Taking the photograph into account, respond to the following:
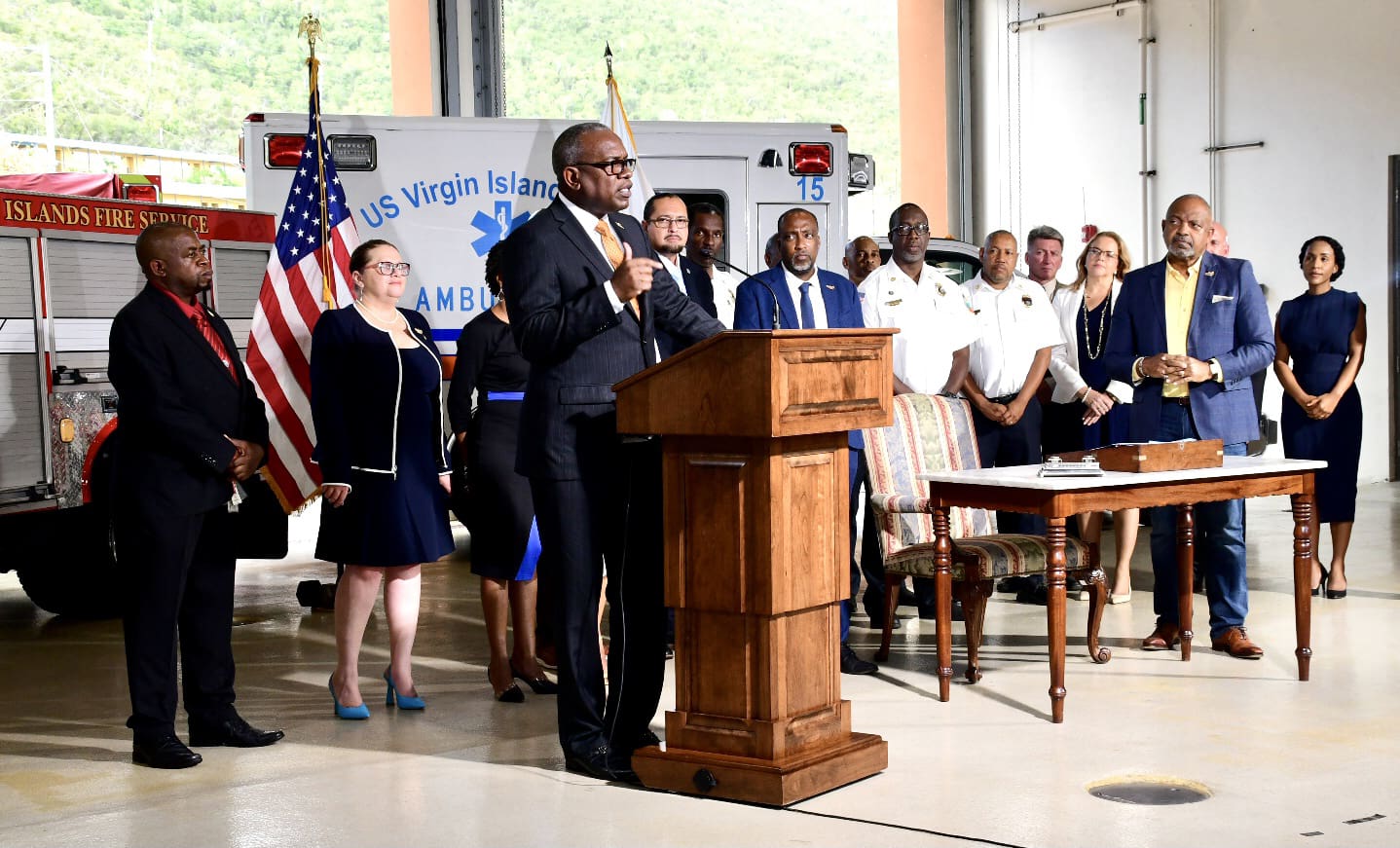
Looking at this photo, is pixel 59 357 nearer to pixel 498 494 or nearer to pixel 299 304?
pixel 299 304

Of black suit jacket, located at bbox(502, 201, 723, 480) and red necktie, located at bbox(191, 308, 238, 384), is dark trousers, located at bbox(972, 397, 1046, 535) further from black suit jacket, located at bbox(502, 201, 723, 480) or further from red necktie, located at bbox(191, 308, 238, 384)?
red necktie, located at bbox(191, 308, 238, 384)

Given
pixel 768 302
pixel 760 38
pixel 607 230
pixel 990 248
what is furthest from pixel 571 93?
pixel 607 230

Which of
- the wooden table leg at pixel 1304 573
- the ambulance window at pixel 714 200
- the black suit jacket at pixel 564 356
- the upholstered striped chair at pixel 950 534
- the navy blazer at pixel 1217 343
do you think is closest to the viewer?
the black suit jacket at pixel 564 356

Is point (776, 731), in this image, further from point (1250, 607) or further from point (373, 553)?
point (1250, 607)

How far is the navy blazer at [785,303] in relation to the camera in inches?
237

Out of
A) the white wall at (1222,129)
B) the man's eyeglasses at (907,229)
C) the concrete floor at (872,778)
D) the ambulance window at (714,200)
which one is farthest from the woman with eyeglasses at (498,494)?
the white wall at (1222,129)

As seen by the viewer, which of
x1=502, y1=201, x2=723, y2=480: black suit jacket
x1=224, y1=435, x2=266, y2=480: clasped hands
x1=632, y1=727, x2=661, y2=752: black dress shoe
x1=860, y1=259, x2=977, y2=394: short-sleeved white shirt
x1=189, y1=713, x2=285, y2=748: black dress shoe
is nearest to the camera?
x1=502, y1=201, x2=723, y2=480: black suit jacket

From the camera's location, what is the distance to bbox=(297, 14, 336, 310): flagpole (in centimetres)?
667

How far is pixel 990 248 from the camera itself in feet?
25.1

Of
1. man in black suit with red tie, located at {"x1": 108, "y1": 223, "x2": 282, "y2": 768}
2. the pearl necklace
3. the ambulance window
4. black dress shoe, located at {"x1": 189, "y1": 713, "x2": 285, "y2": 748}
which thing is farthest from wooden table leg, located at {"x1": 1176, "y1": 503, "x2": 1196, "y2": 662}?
man in black suit with red tie, located at {"x1": 108, "y1": 223, "x2": 282, "y2": 768}

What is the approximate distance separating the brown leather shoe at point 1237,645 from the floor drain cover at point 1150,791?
6.02ft

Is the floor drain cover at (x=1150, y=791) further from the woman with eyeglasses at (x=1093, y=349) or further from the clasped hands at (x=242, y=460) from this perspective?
the woman with eyeglasses at (x=1093, y=349)

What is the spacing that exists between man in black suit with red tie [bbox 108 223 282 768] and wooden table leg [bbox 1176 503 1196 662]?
11.4 ft

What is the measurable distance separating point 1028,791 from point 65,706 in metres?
3.61
